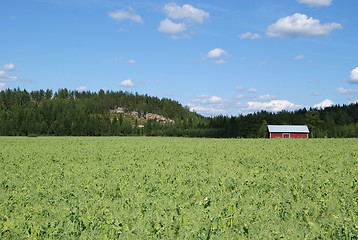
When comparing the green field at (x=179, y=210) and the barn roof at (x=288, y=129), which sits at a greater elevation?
the barn roof at (x=288, y=129)

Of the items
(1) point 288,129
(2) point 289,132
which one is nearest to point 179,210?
(2) point 289,132

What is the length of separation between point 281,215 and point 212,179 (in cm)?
572

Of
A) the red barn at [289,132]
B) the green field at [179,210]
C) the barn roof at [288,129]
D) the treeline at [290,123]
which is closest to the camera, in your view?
the green field at [179,210]

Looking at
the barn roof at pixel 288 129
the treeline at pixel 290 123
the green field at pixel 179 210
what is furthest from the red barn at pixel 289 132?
the green field at pixel 179 210

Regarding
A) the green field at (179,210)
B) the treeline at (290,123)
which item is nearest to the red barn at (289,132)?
the treeline at (290,123)

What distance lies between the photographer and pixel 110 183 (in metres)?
14.2

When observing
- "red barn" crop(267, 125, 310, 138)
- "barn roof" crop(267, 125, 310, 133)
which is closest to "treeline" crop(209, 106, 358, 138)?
"barn roof" crop(267, 125, 310, 133)

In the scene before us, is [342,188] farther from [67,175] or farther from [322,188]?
[67,175]

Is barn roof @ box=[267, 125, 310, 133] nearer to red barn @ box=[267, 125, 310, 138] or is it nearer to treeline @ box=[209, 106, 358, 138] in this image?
red barn @ box=[267, 125, 310, 138]

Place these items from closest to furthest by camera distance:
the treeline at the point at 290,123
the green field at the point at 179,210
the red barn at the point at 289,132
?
the green field at the point at 179,210 < the red barn at the point at 289,132 < the treeline at the point at 290,123

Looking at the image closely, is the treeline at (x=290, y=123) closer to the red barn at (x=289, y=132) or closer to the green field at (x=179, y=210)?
the red barn at (x=289, y=132)

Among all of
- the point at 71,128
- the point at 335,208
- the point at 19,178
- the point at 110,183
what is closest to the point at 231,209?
the point at 335,208

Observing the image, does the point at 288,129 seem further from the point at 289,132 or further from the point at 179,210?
the point at 179,210

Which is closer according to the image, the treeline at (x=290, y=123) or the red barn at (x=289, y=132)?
the red barn at (x=289, y=132)
